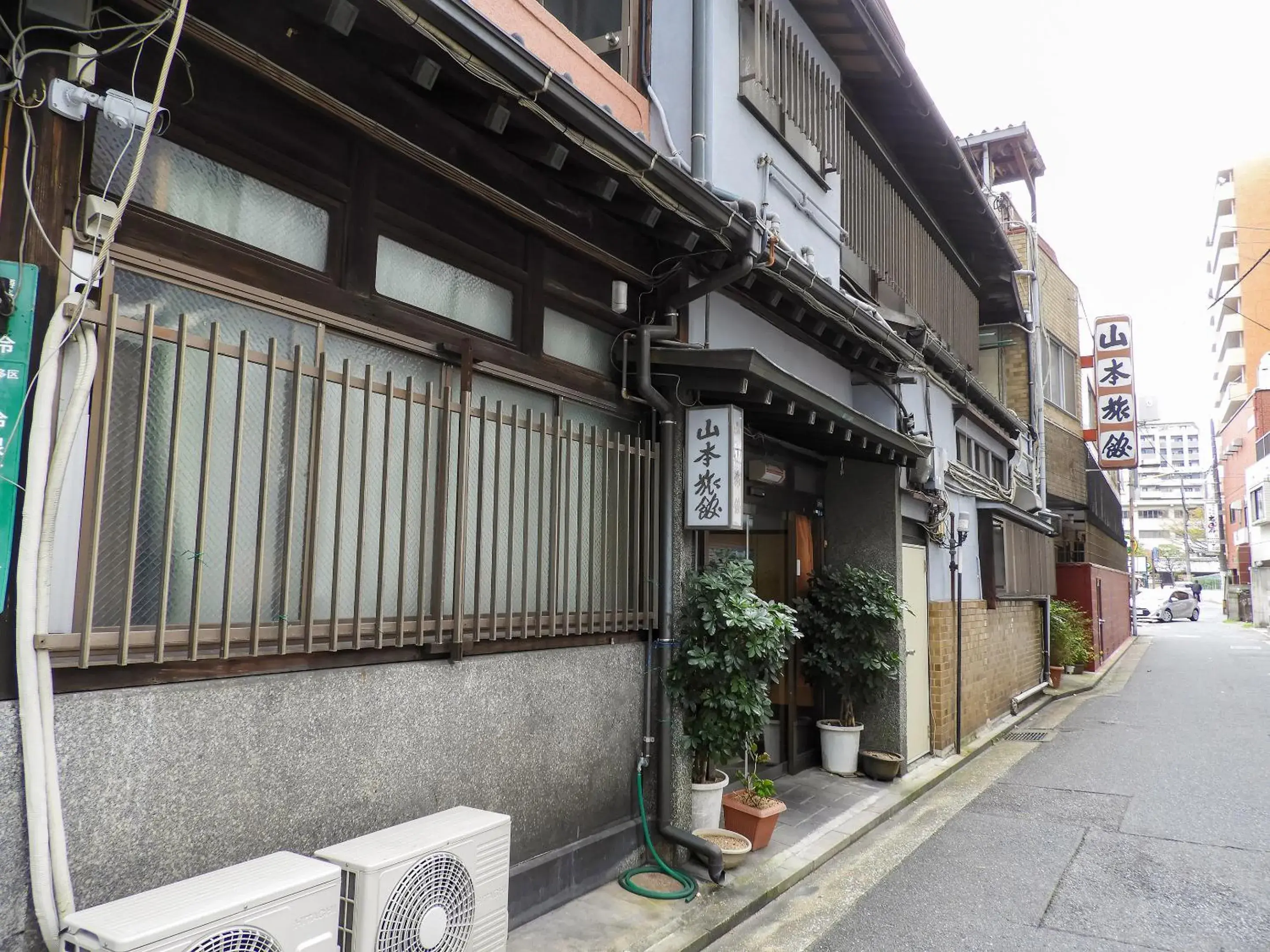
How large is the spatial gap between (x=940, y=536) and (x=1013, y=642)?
4810mm

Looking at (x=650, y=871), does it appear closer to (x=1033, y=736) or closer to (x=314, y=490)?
(x=314, y=490)

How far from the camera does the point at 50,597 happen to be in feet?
9.55

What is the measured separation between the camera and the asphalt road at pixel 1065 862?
510 cm

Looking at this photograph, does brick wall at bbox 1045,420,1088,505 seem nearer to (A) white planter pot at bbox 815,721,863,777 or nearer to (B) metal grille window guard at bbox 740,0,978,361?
(B) metal grille window guard at bbox 740,0,978,361

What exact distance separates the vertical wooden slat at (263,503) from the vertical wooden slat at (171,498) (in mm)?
325

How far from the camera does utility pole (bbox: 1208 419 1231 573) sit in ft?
171

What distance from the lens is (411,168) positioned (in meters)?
4.55

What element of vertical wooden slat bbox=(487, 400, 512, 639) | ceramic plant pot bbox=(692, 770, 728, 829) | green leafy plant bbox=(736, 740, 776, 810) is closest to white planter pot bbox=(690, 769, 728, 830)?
ceramic plant pot bbox=(692, 770, 728, 829)

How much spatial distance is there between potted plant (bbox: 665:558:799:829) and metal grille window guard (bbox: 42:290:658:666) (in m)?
0.60

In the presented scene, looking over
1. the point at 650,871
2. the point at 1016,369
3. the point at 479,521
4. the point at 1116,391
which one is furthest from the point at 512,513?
the point at 1116,391

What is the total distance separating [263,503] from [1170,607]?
180ft

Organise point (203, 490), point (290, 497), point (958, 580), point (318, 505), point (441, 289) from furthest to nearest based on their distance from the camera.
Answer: point (958, 580), point (441, 289), point (318, 505), point (290, 497), point (203, 490)

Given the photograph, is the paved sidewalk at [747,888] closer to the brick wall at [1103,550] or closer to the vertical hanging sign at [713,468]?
the vertical hanging sign at [713,468]

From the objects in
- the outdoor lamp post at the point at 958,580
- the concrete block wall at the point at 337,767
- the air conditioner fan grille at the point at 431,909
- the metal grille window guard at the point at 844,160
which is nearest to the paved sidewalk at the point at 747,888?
the concrete block wall at the point at 337,767
